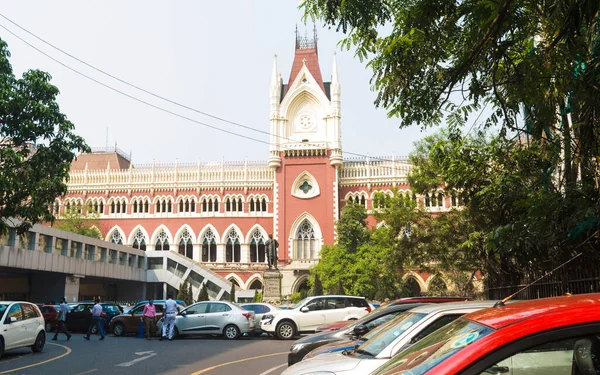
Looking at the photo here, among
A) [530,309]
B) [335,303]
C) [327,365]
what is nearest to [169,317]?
[335,303]

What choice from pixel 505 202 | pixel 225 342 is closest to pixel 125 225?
pixel 225 342

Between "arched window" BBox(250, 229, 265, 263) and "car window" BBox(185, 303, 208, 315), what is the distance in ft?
100

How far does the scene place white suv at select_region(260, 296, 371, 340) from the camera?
671 inches

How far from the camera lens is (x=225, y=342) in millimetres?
16500

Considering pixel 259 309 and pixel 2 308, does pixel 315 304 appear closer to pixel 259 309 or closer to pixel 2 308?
pixel 259 309

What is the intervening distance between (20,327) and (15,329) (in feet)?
0.72

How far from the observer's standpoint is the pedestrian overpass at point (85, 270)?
97.1 ft

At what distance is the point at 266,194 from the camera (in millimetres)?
49594

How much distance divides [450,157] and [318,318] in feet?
20.6

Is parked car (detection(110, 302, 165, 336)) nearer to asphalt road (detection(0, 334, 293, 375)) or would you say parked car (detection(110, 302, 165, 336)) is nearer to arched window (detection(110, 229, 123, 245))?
asphalt road (detection(0, 334, 293, 375))

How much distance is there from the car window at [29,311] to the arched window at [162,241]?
120 ft

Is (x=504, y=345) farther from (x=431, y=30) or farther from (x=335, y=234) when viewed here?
(x=335, y=234)

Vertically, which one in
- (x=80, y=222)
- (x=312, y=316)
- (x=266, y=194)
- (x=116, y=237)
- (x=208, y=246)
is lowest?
(x=312, y=316)

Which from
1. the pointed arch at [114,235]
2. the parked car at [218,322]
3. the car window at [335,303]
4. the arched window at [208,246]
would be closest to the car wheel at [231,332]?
the parked car at [218,322]
